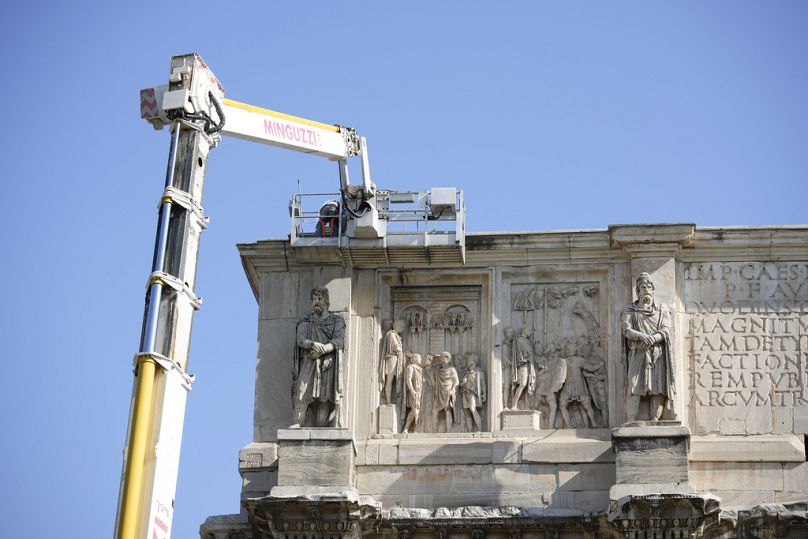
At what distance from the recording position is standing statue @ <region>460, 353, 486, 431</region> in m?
33.4

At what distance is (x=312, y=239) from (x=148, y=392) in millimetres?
9072

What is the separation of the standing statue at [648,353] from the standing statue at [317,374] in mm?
4226

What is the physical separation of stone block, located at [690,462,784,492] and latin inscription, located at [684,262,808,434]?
63cm

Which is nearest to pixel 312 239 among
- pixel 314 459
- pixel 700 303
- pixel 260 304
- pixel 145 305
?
pixel 260 304

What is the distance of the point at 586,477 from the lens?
32.6 metres

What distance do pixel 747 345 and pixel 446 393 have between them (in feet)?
14.8

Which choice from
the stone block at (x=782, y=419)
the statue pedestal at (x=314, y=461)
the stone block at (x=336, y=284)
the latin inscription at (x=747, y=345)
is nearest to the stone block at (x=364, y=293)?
the stone block at (x=336, y=284)

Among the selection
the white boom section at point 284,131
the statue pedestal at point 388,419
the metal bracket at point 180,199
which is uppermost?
the white boom section at point 284,131

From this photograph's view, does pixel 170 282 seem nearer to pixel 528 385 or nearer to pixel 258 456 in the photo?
pixel 258 456

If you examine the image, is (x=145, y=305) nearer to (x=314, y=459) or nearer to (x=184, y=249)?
(x=184, y=249)

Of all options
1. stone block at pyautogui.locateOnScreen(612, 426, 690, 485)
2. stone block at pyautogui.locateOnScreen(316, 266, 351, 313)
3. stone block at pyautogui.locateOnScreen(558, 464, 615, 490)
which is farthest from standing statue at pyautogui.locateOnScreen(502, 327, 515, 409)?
stone block at pyautogui.locateOnScreen(316, 266, 351, 313)

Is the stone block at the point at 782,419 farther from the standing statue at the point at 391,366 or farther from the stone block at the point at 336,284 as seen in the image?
the stone block at the point at 336,284

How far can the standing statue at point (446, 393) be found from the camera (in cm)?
3350

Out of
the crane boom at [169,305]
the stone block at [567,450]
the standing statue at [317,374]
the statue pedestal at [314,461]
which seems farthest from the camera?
the standing statue at [317,374]
